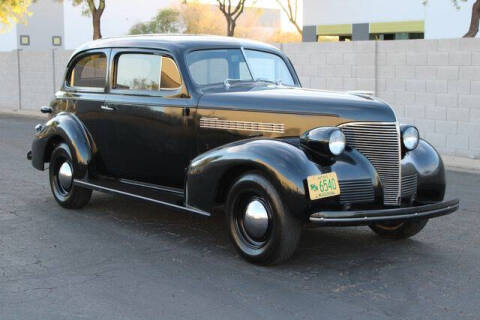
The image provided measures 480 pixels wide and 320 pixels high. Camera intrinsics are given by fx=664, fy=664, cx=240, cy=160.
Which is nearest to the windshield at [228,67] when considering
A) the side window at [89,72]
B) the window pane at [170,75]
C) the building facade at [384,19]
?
the window pane at [170,75]

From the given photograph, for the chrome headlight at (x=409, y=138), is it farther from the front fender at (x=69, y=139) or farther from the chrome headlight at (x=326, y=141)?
the front fender at (x=69, y=139)

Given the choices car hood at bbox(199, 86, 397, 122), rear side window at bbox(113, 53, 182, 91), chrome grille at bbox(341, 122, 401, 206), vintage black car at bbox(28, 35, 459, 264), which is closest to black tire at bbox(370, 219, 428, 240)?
vintage black car at bbox(28, 35, 459, 264)

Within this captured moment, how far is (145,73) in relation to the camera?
6512 millimetres

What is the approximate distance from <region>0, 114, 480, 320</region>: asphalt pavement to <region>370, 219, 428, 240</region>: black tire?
0.28 ft

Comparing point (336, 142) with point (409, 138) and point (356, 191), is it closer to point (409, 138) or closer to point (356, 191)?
point (356, 191)

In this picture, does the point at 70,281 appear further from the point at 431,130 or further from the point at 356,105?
the point at 431,130

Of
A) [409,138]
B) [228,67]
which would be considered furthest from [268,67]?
[409,138]

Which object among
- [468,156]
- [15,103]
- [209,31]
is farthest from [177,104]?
[209,31]

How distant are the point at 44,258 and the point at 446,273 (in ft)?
10.6

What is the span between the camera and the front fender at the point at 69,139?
6.93m

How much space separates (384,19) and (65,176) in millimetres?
27601

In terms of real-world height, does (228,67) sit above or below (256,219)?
above

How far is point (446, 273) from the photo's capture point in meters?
5.08

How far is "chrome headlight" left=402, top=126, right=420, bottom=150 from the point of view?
5.50 metres
